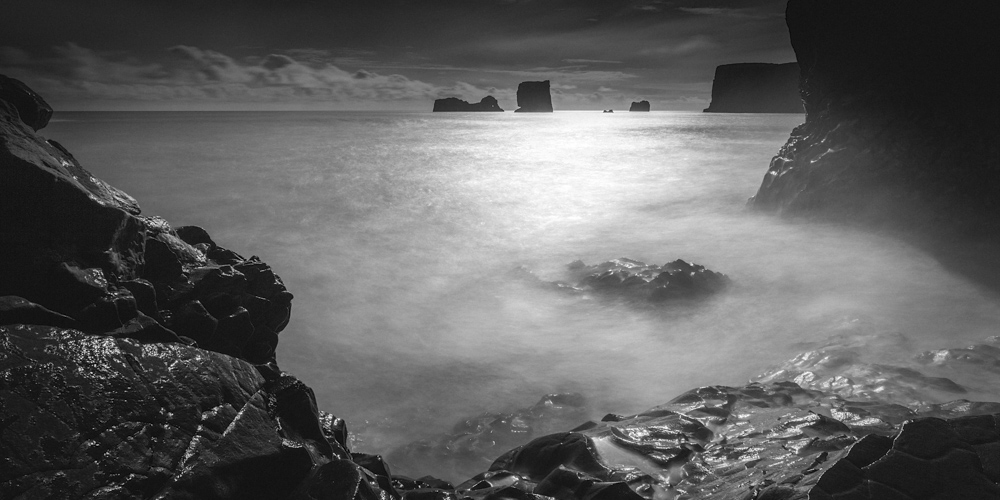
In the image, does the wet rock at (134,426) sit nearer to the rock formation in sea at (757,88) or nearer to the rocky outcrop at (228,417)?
the rocky outcrop at (228,417)

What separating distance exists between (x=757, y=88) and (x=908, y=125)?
123 metres

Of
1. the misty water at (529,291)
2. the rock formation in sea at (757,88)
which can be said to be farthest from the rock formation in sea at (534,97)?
the misty water at (529,291)

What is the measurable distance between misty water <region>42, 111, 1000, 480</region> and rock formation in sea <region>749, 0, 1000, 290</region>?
2.32 ft

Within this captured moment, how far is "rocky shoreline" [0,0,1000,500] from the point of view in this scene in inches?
107

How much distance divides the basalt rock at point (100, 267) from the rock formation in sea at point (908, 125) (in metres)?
10.5

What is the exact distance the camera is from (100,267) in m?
3.71

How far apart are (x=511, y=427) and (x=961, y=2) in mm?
11209

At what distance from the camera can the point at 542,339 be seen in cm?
840

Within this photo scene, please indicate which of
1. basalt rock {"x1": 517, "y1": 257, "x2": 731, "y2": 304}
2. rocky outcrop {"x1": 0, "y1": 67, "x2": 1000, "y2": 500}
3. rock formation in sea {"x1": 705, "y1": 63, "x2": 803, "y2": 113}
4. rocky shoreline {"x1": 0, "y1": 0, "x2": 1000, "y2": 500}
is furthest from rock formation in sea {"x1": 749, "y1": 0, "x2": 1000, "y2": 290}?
rock formation in sea {"x1": 705, "y1": 63, "x2": 803, "y2": 113}

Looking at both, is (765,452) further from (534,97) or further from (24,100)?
(534,97)

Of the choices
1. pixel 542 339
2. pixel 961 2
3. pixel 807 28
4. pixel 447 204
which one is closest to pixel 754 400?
pixel 542 339

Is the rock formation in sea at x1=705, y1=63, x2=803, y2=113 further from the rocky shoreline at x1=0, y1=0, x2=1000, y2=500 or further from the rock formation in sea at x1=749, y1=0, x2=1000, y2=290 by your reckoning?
the rocky shoreline at x1=0, y1=0, x2=1000, y2=500

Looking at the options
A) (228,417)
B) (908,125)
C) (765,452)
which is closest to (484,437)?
(765,452)

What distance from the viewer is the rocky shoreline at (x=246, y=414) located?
272 centimetres
